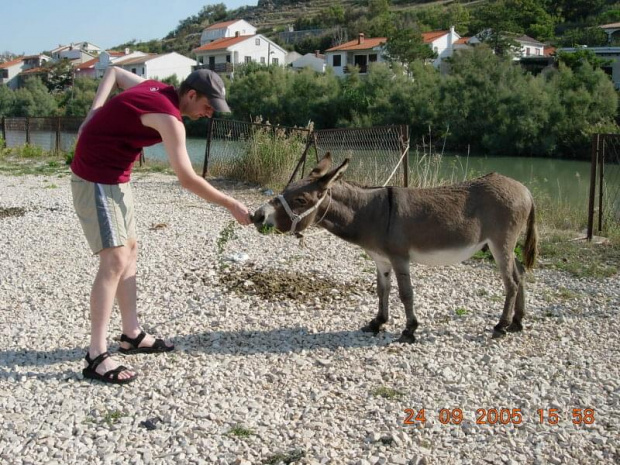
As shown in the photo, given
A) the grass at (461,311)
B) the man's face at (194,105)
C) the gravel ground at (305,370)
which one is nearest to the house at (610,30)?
the gravel ground at (305,370)

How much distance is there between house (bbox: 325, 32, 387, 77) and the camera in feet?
235

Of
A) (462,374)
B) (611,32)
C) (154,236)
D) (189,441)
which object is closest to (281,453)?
(189,441)

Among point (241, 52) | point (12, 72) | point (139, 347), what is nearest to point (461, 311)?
point (139, 347)

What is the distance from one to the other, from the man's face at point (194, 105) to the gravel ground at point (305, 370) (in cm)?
208

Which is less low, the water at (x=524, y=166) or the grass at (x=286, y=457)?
the water at (x=524, y=166)

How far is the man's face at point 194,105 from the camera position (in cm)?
430

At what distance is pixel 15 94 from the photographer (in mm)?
67562

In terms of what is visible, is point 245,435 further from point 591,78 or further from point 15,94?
point 15,94

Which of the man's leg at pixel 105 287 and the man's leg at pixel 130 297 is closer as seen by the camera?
the man's leg at pixel 105 287

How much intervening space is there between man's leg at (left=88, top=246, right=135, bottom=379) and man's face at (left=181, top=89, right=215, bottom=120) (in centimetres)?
115

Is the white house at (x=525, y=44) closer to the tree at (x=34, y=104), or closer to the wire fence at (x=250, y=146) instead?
the tree at (x=34, y=104)

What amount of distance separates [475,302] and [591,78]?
135 ft
